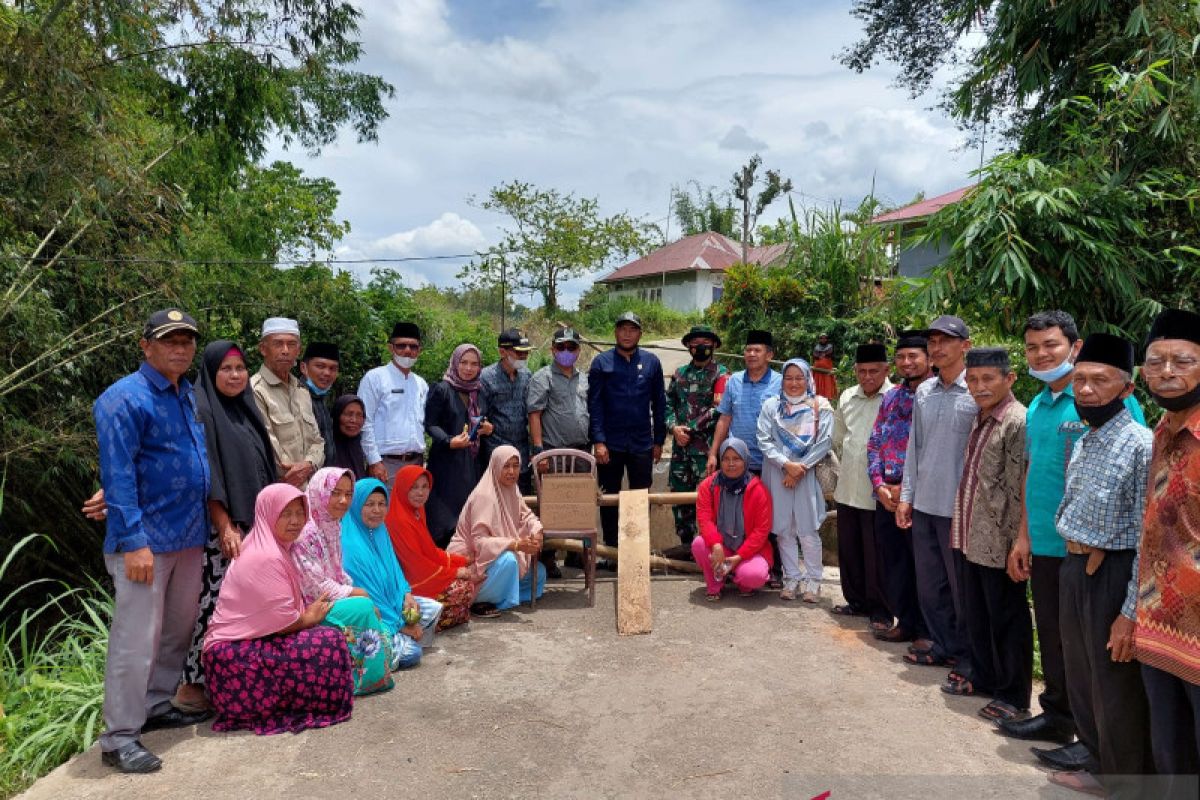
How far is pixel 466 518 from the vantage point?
18.6 ft

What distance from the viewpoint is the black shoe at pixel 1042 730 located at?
12.1 feet

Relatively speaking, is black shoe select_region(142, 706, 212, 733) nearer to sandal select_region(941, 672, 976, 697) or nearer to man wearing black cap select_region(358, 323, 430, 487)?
man wearing black cap select_region(358, 323, 430, 487)

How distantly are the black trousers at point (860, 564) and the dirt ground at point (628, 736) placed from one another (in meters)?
0.32

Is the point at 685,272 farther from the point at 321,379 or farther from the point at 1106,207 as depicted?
the point at 321,379

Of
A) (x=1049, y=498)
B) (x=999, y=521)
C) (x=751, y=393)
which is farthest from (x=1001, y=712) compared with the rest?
(x=751, y=393)

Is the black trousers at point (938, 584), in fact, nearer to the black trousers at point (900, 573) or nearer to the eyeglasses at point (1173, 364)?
the black trousers at point (900, 573)

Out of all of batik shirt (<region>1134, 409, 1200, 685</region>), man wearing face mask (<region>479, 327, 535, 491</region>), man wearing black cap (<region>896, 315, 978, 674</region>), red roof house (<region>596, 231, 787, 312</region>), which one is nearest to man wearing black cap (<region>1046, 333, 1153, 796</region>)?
batik shirt (<region>1134, 409, 1200, 685</region>)

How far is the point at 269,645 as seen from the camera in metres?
3.76

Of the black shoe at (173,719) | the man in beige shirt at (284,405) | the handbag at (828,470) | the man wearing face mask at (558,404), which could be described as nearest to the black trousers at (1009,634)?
the handbag at (828,470)

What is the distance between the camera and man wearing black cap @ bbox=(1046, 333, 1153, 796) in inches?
116

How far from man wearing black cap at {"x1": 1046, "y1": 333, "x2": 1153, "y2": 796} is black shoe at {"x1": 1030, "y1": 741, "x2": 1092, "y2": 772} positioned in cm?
23

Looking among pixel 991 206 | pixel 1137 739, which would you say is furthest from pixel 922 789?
pixel 991 206

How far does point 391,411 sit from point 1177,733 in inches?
186

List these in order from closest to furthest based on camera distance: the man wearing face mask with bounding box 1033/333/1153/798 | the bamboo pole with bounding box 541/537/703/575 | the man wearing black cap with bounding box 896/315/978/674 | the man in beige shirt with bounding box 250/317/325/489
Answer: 1. the man wearing face mask with bounding box 1033/333/1153/798
2. the man wearing black cap with bounding box 896/315/978/674
3. the man in beige shirt with bounding box 250/317/325/489
4. the bamboo pole with bounding box 541/537/703/575
